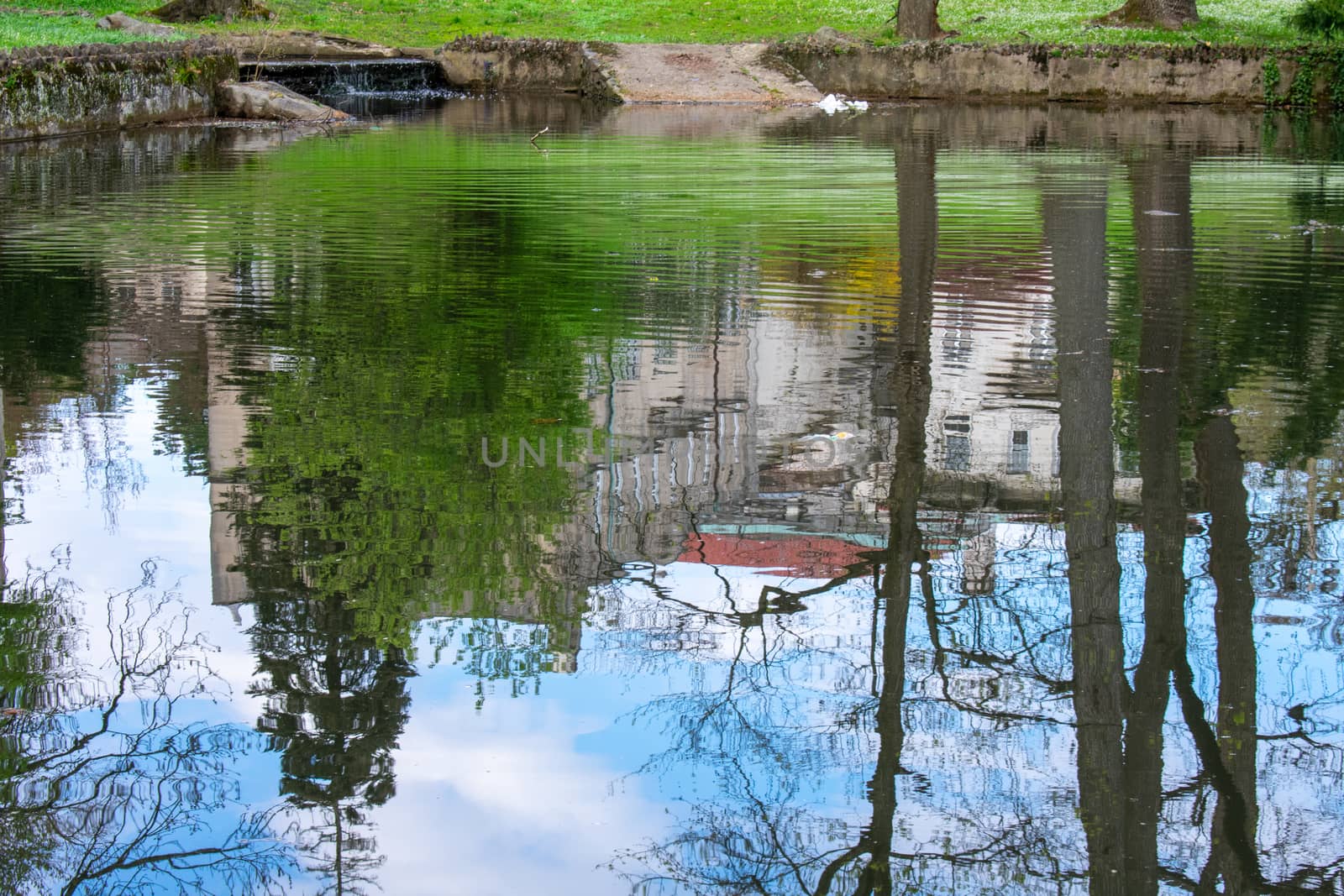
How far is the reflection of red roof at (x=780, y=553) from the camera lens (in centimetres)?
445

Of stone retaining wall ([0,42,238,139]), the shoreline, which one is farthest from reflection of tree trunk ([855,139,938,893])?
the shoreline

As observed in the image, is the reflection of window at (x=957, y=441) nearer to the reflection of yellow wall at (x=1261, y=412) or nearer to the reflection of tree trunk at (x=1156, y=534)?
the reflection of tree trunk at (x=1156, y=534)

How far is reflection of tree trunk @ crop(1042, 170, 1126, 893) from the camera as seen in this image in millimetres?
3160

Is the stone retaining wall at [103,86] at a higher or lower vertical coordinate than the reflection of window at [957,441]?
higher

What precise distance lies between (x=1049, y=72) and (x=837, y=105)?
3809 millimetres

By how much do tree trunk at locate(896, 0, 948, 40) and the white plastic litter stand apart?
3.08 m

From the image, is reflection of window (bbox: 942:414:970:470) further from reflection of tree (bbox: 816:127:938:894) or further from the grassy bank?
the grassy bank

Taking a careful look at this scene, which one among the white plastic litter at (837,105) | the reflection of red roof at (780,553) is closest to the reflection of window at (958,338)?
the reflection of red roof at (780,553)

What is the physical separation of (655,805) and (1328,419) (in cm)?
373

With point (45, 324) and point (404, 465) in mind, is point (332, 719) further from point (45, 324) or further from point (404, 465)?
point (45, 324)

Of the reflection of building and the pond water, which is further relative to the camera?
the reflection of building

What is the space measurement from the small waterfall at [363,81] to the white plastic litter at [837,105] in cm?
671

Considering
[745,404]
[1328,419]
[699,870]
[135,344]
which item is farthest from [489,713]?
[135,344]

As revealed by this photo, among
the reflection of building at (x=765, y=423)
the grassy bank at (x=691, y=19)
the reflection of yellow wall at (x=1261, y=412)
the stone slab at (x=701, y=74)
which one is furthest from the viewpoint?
the grassy bank at (x=691, y=19)
